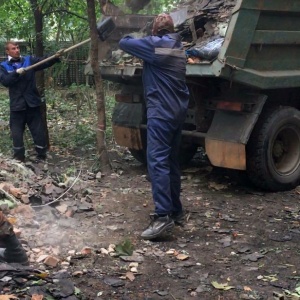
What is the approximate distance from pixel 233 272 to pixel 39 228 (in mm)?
1684

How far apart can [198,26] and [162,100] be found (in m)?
1.93

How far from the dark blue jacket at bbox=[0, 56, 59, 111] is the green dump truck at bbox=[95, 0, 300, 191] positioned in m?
1.17

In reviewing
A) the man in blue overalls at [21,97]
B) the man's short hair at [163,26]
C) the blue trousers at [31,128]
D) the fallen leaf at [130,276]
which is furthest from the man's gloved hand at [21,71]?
the fallen leaf at [130,276]

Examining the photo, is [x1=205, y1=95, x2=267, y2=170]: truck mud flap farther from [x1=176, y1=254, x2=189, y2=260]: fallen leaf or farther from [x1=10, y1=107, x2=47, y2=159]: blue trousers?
[x1=10, y1=107, x2=47, y2=159]: blue trousers

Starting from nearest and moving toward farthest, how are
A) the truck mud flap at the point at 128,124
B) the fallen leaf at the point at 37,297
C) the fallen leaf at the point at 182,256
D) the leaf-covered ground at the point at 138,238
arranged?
the fallen leaf at the point at 37,297 < the leaf-covered ground at the point at 138,238 < the fallen leaf at the point at 182,256 < the truck mud flap at the point at 128,124

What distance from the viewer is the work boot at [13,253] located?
395 centimetres

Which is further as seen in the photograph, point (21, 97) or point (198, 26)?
point (21, 97)

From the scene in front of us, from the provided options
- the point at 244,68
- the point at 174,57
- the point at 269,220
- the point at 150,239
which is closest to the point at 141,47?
the point at 174,57

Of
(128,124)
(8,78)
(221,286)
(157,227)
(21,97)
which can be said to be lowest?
(221,286)

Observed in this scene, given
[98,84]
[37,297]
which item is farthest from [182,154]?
[37,297]

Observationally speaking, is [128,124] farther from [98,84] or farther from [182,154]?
[182,154]

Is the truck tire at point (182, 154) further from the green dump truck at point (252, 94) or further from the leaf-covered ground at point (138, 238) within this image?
the green dump truck at point (252, 94)

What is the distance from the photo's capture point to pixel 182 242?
476cm

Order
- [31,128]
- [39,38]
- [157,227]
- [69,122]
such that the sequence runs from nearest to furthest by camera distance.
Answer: [157,227] < [31,128] < [39,38] < [69,122]
